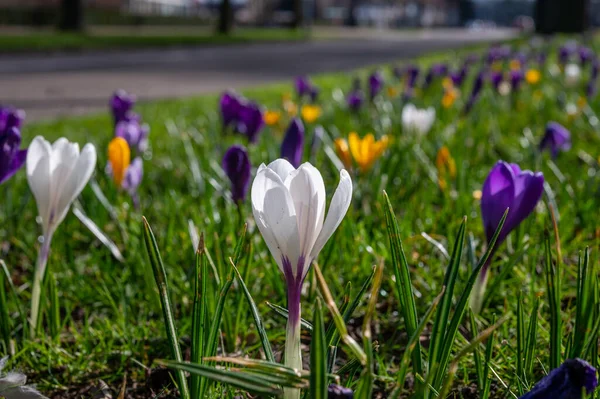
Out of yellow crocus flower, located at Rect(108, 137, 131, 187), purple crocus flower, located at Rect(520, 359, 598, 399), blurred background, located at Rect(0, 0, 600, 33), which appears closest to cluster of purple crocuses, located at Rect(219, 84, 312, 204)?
yellow crocus flower, located at Rect(108, 137, 131, 187)

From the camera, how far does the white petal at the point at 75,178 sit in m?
1.17

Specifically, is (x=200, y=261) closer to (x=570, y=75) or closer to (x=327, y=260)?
(x=327, y=260)

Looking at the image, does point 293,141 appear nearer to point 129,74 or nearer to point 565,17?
point 129,74

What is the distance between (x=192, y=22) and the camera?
112ft

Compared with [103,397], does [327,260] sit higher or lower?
higher

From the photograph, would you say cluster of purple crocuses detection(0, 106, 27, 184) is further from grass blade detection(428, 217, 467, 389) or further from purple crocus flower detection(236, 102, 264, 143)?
purple crocus flower detection(236, 102, 264, 143)

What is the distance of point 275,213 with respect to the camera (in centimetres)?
77

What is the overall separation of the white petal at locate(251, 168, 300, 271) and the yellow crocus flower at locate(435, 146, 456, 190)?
4.74 ft

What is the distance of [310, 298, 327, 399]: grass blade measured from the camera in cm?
72

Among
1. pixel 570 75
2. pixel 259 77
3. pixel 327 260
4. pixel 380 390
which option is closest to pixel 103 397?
pixel 380 390

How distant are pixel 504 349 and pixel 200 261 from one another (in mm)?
601

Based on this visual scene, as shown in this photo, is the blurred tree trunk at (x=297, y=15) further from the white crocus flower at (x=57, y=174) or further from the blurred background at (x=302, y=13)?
the white crocus flower at (x=57, y=174)

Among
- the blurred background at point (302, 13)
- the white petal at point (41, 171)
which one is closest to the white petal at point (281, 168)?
the white petal at point (41, 171)

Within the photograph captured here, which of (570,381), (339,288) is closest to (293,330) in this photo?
(570,381)
